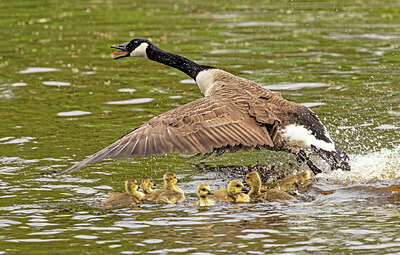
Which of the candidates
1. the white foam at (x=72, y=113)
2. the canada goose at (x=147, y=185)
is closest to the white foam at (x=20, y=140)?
the white foam at (x=72, y=113)

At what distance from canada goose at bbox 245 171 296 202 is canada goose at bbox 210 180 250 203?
7.9 inches

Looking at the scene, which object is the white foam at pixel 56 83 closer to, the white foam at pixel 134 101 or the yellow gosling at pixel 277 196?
the white foam at pixel 134 101

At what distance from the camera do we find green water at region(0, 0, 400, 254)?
8.76m

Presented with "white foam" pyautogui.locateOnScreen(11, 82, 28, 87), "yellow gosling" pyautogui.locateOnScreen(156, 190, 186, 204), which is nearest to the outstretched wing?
"yellow gosling" pyautogui.locateOnScreen(156, 190, 186, 204)

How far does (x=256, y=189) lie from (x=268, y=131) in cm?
100

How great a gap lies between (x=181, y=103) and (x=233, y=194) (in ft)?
20.9

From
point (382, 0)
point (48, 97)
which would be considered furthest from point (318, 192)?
point (382, 0)

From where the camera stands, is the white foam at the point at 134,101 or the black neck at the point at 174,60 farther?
the white foam at the point at 134,101

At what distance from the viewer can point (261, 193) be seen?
10602mm

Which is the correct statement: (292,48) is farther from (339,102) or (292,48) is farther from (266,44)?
(339,102)

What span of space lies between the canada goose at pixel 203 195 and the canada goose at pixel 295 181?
4.65 ft

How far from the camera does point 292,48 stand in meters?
21.3

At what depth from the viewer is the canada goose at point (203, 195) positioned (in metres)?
9.91

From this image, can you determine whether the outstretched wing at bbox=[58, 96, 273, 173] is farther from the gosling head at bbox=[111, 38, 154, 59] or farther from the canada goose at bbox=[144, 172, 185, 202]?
the gosling head at bbox=[111, 38, 154, 59]
